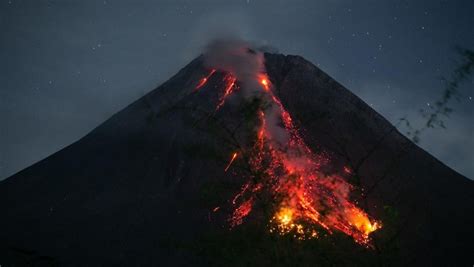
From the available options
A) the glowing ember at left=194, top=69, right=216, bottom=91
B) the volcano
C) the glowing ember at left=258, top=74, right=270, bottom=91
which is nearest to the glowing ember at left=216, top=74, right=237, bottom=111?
the volcano

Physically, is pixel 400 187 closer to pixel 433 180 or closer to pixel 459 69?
pixel 433 180

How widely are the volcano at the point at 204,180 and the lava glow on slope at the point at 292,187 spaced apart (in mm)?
196

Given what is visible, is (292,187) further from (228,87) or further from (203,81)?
(203,81)

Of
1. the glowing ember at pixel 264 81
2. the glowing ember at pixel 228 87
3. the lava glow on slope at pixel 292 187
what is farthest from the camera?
the glowing ember at pixel 264 81

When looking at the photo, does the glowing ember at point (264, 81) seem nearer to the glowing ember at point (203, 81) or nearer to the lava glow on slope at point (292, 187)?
the lava glow on slope at point (292, 187)

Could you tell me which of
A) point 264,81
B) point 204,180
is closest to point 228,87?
point 264,81

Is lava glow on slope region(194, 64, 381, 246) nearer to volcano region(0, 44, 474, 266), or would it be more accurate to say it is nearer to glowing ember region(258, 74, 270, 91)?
glowing ember region(258, 74, 270, 91)

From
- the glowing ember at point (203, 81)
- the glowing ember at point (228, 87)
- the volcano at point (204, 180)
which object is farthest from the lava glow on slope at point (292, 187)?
the glowing ember at point (203, 81)

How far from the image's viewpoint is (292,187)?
9.54m

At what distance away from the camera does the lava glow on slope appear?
5.90 metres

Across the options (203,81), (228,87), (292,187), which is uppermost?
(292,187)

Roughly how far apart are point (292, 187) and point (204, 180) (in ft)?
71.7

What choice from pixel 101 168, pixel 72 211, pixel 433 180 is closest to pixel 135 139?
pixel 101 168

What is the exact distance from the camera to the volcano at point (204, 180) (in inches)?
965
